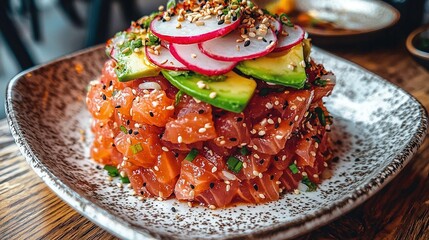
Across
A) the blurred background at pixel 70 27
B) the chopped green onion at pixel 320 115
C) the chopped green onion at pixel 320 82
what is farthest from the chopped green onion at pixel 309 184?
the blurred background at pixel 70 27

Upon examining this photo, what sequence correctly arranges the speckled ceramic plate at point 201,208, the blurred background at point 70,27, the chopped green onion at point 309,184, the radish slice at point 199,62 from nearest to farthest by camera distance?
the speckled ceramic plate at point 201,208 → the radish slice at point 199,62 → the chopped green onion at point 309,184 → the blurred background at point 70,27

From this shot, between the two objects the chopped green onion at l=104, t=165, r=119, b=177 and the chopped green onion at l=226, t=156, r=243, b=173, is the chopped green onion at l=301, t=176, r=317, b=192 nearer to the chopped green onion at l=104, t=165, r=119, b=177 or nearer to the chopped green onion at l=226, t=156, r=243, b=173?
the chopped green onion at l=226, t=156, r=243, b=173

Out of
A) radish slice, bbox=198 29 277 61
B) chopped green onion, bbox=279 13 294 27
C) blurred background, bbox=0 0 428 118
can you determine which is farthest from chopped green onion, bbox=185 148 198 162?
blurred background, bbox=0 0 428 118

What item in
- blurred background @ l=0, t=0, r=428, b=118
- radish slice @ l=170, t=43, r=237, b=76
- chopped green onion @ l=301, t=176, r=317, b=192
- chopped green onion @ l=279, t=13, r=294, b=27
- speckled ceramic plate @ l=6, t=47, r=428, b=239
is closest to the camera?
speckled ceramic plate @ l=6, t=47, r=428, b=239

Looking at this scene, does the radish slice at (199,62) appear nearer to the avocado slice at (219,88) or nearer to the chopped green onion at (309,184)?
the avocado slice at (219,88)

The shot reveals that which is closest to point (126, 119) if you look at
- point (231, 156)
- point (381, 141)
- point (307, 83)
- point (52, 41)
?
point (231, 156)

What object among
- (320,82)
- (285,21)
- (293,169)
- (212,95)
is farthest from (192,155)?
(285,21)
